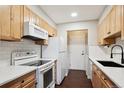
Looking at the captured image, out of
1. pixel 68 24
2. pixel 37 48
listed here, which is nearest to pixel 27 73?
pixel 37 48

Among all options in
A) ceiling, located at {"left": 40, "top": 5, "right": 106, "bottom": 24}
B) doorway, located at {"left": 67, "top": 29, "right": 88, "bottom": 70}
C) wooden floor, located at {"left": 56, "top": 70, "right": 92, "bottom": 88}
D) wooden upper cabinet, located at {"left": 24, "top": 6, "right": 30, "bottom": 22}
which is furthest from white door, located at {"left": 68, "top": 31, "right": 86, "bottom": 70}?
wooden upper cabinet, located at {"left": 24, "top": 6, "right": 30, "bottom": 22}

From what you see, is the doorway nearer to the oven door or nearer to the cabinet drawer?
the oven door

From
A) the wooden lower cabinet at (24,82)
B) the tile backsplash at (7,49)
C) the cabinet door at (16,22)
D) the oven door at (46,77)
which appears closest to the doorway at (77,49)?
the oven door at (46,77)

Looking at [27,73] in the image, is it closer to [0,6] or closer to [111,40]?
[0,6]

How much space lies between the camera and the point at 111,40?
3408 mm

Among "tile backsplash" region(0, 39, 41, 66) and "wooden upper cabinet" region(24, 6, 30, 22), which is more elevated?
"wooden upper cabinet" region(24, 6, 30, 22)

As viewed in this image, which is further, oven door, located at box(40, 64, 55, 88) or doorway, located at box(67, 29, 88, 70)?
doorway, located at box(67, 29, 88, 70)

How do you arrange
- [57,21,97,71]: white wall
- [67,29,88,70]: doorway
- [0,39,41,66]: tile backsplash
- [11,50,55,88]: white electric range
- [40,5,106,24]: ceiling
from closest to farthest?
[0,39,41,66]: tile backsplash → [11,50,55,88]: white electric range → [40,5,106,24]: ceiling → [57,21,97,71]: white wall → [67,29,88,70]: doorway

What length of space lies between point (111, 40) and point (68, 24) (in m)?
2.45

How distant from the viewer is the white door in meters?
6.26

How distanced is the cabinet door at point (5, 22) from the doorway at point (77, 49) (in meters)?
4.64

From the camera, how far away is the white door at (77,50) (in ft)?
20.5

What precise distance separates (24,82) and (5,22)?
880 millimetres
